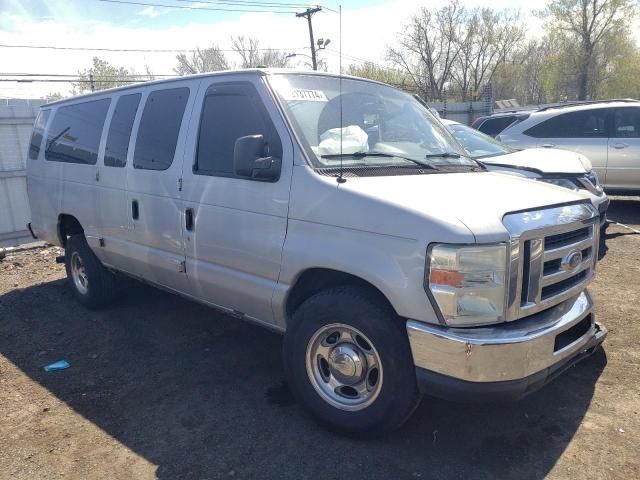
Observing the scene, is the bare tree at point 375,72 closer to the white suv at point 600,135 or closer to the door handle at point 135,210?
the white suv at point 600,135

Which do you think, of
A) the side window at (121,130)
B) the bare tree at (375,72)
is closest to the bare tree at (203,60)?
the bare tree at (375,72)

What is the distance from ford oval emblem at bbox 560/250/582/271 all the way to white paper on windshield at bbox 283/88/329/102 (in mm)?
1821

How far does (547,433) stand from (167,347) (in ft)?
10.1

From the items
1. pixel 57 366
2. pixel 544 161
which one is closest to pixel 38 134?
pixel 57 366

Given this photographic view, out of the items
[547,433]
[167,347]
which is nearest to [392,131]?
[547,433]

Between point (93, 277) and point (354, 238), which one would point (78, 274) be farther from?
point (354, 238)

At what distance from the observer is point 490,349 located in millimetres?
2525

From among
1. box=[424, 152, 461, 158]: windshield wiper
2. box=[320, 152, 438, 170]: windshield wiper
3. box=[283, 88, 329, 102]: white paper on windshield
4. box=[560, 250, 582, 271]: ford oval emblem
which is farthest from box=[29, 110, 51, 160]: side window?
box=[560, 250, 582, 271]: ford oval emblem

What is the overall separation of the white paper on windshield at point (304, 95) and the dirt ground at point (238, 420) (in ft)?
6.66

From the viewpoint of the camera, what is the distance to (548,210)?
9.41 feet

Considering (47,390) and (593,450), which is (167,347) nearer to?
(47,390)

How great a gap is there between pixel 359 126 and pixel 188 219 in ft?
4.63

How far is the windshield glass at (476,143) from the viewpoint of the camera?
7031 mm

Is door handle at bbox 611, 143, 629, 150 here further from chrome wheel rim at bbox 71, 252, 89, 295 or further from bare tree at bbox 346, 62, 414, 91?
bare tree at bbox 346, 62, 414, 91
